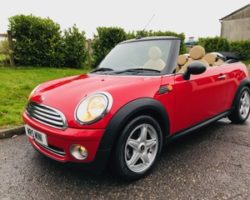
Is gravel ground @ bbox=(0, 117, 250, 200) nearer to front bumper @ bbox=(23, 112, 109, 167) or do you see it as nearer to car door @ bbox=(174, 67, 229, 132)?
front bumper @ bbox=(23, 112, 109, 167)

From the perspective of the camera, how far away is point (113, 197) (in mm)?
2346

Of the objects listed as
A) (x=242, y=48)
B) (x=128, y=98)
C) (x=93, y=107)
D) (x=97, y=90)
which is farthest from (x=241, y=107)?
(x=242, y=48)

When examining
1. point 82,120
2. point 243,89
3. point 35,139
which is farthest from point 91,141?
point 243,89

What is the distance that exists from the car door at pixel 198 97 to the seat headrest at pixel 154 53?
1.38 feet

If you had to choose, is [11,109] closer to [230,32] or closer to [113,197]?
[113,197]

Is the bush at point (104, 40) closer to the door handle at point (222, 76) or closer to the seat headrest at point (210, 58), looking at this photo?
the seat headrest at point (210, 58)

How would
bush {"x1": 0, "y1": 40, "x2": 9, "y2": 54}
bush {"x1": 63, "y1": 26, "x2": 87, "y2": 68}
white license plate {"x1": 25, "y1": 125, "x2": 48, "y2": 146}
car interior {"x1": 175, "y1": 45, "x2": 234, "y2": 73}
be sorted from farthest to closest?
bush {"x1": 63, "y1": 26, "x2": 87, "y2": 68}, bush {"x1": 0, "y1": 40, "x2": 9, "y2": 54}, car interior {"x1": 175, "y1": 45, "x2": 234, "y2": 73}, white license plate {"x1": 25, "y1": 125, "x2": 48, "y2": 146}

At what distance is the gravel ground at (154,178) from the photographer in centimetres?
240

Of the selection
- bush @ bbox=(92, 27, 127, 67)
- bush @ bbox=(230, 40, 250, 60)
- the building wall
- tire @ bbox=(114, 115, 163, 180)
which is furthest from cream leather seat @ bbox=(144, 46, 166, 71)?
the building wall

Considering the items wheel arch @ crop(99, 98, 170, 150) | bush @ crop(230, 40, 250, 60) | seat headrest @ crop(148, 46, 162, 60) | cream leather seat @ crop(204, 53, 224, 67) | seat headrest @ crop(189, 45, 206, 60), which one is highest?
seat headrest @ crop(148, 46, 162, 60)

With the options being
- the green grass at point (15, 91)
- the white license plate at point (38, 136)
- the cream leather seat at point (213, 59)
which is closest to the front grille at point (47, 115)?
the white license plate at point (38, 136)

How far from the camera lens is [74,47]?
10336mm

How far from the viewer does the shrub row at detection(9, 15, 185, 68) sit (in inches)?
367

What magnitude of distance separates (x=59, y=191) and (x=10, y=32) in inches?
327
